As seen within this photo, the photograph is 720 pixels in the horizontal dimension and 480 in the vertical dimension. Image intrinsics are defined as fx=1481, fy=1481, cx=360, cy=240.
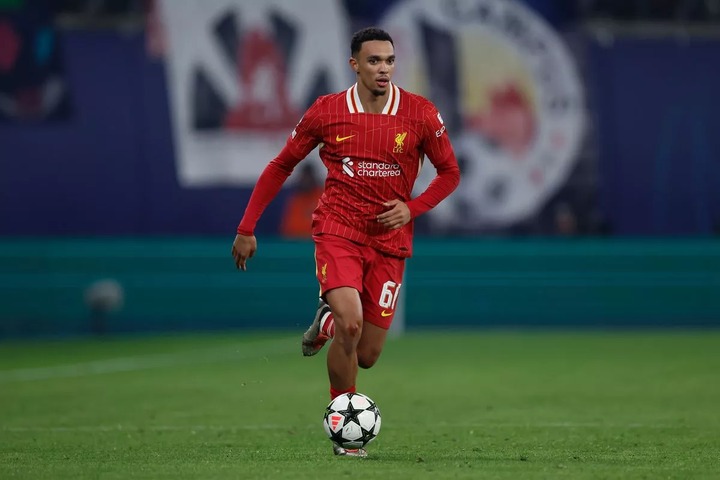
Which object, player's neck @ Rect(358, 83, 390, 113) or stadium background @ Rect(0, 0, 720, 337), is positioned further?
stadium background @ Rect(0, 0, 720, 337)

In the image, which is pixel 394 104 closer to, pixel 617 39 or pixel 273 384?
pixel 273 384

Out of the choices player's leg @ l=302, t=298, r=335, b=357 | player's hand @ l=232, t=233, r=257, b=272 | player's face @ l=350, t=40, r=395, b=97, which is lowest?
player's leg @ l=302, t=298, r=335, b=357

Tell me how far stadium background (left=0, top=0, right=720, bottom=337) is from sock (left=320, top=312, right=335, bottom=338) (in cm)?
1236

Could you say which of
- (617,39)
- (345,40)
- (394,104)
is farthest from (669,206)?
(394,104)

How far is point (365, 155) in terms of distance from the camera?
8.66 m

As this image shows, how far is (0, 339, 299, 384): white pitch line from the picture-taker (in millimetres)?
15477

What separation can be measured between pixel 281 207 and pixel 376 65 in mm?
14234

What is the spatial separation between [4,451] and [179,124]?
46.4 feet

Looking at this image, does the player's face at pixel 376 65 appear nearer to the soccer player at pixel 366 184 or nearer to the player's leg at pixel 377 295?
the soccer player at pixel 366 184

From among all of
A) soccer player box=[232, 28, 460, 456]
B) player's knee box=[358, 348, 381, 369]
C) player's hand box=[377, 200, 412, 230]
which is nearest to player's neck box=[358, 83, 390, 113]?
soccer player box=[232, 28, 460, 456]

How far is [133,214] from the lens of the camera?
2261 centimetres

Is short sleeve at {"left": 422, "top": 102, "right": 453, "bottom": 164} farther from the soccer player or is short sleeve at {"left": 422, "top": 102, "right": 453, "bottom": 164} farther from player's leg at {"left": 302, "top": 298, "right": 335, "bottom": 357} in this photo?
player's leg at {"left": 302, "top": 298, "right": 335, "bottom": 357}

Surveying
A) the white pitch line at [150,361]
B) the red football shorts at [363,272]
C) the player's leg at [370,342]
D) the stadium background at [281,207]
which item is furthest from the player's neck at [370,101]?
the stadium background at [281,207]

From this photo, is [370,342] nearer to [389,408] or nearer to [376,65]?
[376,65]
